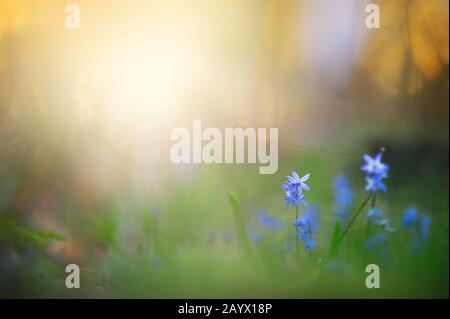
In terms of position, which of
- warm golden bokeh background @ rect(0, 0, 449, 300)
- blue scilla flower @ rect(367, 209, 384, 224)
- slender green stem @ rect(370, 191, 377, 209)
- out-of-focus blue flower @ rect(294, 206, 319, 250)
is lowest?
out-of-focus blue flower @ rect(294, 206, 319, 250)

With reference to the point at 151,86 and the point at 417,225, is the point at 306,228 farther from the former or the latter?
the point at 151,86

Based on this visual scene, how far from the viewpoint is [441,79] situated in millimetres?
1867

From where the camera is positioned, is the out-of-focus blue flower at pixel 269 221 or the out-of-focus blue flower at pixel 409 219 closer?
the out-of-focus blue flower at pixel 269 221

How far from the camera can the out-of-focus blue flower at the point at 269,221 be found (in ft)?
5.44

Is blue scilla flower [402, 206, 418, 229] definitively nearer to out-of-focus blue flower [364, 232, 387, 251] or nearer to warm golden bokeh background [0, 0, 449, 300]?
out-of-focus blue flower [364, 232, 387, 251]

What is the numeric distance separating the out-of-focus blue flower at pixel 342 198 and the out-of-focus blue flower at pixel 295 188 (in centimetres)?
16

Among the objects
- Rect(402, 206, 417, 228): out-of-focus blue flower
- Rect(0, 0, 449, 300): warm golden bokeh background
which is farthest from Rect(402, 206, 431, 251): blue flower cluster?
Rect(0, 0, 449, 300): warm golden bokeh background

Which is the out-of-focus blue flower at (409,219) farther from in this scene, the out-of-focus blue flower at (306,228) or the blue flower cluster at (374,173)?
the out-of-focus blue flower at (306,228)

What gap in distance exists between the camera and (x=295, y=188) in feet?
5.21

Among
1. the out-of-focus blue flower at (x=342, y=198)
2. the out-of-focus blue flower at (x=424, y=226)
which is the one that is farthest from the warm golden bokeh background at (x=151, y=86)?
the out-of-focus blue flower at (x=424, y=226)

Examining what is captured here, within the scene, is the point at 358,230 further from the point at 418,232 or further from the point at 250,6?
the point at 250,6

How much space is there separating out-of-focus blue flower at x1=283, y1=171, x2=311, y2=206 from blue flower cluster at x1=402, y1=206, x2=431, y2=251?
358mm

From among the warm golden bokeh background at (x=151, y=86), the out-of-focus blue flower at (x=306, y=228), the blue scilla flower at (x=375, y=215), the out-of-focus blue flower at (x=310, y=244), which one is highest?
the warm golden bokeh background at (x=151, y=86)

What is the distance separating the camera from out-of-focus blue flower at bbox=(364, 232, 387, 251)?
5.47 feet
